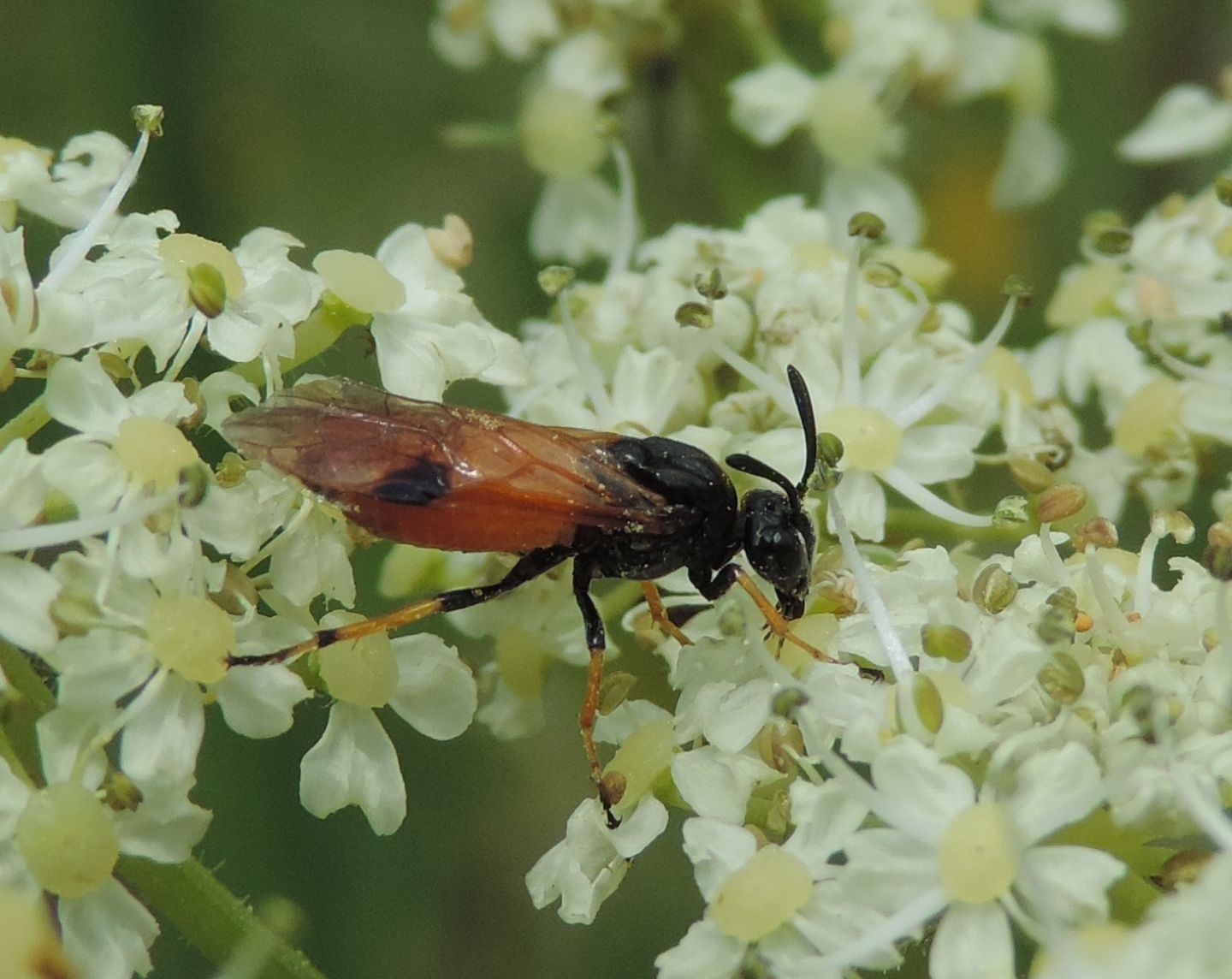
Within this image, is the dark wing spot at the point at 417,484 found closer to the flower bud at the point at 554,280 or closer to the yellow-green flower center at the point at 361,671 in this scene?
the yellow-green flower center at the point at 361,671

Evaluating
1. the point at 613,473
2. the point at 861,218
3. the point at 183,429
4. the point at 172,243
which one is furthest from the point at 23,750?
the point at 861,218

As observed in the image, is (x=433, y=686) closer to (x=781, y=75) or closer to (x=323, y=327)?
(x=323, y=327)

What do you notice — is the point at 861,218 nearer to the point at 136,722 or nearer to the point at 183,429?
the point at 183,429

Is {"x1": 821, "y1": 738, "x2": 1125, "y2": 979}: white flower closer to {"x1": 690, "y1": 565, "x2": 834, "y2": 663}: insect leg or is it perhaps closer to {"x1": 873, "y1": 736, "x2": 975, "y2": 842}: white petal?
{"x1": 873, "y1": 736, "x2": 975, "y2": 842}: white petal

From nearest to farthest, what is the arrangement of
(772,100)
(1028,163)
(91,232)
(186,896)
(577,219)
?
(186,896) < (91,232) < (772,100) < (577,219) < (1028,163)

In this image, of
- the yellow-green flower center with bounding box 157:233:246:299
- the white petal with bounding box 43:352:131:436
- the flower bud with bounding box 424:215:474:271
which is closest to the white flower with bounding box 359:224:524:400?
the flower bud with bounding box 424:215:474:271

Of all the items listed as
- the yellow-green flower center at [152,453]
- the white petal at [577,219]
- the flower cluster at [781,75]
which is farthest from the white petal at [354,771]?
the white petal at [577,219]

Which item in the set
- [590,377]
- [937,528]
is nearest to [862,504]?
[937,528]
